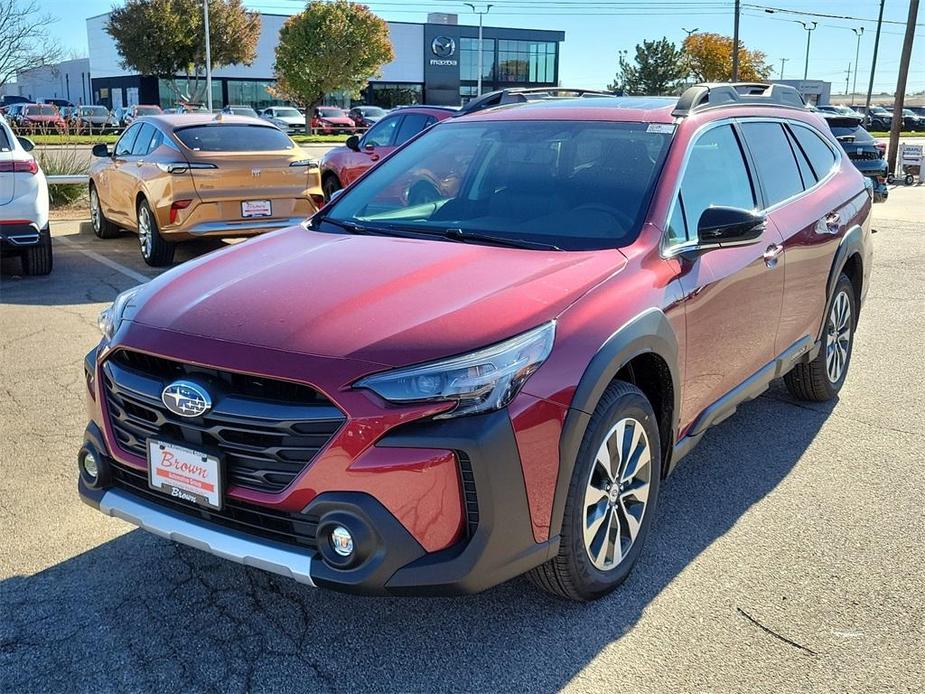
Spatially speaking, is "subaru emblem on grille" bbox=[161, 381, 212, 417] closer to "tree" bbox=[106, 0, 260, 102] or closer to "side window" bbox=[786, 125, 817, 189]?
"side window" bbox=[786, 125, 817, 189]

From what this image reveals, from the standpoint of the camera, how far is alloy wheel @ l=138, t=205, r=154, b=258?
9586 mm

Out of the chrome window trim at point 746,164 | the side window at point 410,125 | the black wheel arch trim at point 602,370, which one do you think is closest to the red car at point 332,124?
the side window at point 410,125

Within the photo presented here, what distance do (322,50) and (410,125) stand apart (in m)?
38.9

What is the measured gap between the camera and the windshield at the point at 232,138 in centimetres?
953

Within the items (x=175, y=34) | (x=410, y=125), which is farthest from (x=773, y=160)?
(x=175, y=34)

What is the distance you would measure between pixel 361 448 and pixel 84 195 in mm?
13980

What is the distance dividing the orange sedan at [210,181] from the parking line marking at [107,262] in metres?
0.29

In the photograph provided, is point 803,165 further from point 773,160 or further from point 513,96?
point 513,96

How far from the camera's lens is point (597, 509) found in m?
3.12

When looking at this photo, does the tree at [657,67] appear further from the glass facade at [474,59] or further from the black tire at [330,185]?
the black tire at [330,185]

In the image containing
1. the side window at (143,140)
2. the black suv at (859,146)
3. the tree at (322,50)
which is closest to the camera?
the side window at (143,140)

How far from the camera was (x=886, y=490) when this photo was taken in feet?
14.0

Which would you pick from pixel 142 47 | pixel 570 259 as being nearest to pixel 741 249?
pixel 570 259

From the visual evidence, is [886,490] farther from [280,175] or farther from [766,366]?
[280,175]
